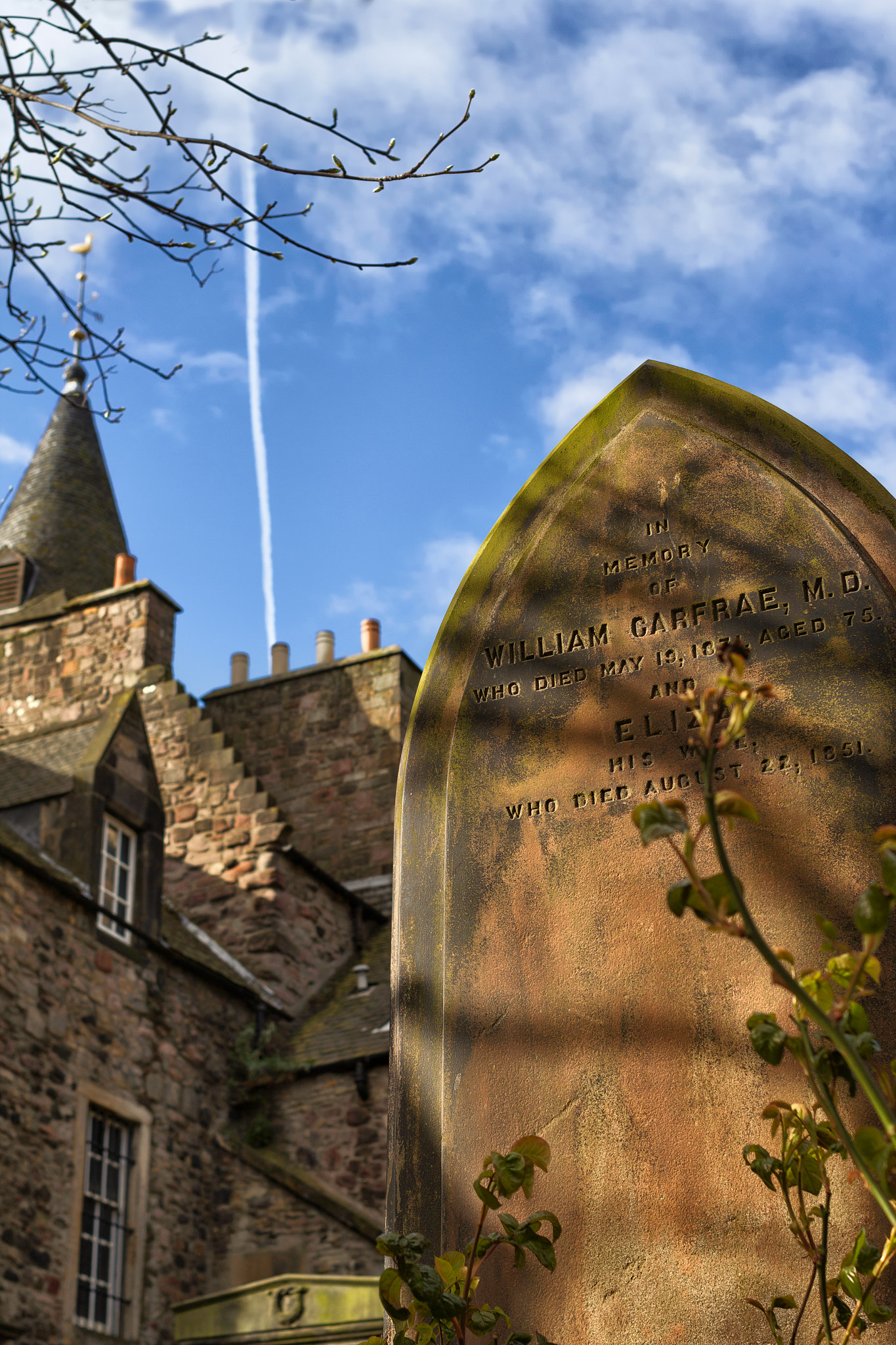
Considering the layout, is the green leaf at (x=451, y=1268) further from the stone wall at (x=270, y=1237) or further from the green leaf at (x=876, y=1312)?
the stone wall at (x=270, y=1237)

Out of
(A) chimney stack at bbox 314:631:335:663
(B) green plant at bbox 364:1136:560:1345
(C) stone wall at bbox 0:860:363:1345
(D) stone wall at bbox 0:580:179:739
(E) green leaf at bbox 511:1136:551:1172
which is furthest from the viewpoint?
(A) chimney stack at bbox 314:631:335:663

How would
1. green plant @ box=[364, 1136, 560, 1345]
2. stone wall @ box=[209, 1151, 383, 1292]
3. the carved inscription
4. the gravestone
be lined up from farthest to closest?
stone wall @ box=[209, 1151, 383, 1292] < the carved inscription < the gravestone < green plant @ box=[364, 1136, 560, 1345]

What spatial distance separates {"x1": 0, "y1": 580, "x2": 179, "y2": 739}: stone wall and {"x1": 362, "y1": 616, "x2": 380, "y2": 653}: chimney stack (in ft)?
9.61

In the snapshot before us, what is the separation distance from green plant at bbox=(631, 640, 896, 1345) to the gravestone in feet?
0.42

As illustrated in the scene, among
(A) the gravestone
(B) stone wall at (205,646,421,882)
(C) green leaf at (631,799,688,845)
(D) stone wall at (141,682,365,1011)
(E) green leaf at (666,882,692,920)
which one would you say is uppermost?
(B) stone wall at (205,646,421,882)

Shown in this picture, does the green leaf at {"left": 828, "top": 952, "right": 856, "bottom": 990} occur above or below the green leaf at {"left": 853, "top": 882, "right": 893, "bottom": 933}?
above

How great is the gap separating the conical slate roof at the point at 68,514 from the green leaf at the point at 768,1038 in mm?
19736

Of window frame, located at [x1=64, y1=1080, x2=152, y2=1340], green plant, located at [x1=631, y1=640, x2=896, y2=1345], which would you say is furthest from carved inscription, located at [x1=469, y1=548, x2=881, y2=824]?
window frame, located at [x1=64, y1=1080, x2=152, y2=1340]

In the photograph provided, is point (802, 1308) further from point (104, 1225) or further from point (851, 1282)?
point (104, 1225)

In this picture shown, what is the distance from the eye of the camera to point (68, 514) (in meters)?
22.8

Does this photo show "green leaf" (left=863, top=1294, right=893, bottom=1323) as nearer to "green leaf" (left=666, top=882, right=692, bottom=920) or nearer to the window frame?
"green leaf" (left=666, top=882, right=692, bottom=920)

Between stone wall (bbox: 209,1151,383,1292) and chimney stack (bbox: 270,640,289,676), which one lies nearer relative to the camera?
stone wall (bbox: 209,1151,383,1292)

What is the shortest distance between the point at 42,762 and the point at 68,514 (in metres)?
10.3

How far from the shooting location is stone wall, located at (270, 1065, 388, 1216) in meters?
12.6
